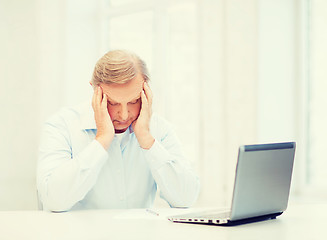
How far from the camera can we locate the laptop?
48.8 inches

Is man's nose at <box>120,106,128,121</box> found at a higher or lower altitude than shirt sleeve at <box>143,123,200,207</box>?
higher

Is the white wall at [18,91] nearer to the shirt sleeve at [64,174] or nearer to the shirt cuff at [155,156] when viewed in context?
the shirt sleeve at [64,174]

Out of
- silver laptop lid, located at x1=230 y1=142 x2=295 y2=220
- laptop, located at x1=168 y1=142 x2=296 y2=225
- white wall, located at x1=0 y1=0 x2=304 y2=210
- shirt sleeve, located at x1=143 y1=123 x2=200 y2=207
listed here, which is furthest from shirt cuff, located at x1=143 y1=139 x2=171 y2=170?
white wall, located at x1=0 y1=0 x2=304 y2=210

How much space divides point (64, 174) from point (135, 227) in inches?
20.5

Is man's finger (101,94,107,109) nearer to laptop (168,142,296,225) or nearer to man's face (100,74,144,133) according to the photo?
man's face (100,74,144,133)

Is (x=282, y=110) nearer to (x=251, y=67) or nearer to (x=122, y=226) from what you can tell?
(x=251, y=67)

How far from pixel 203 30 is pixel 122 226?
2.36m

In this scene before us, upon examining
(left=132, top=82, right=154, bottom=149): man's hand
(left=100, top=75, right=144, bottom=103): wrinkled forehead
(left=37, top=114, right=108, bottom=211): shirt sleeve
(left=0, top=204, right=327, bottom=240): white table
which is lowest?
(left=0, top=204, right=327, bottom=240): white table

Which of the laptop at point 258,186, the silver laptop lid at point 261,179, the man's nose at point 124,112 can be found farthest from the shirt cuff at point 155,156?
the silver laptop lid at point 261,179

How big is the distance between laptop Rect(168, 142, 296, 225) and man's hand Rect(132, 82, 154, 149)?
1.82 ft

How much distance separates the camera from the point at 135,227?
1.36 meters

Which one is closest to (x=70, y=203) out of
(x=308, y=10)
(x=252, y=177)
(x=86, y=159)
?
(x=86, y=159)

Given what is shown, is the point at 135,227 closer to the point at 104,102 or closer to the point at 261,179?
the point at 261,179

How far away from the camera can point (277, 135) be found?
3309 millimetres
